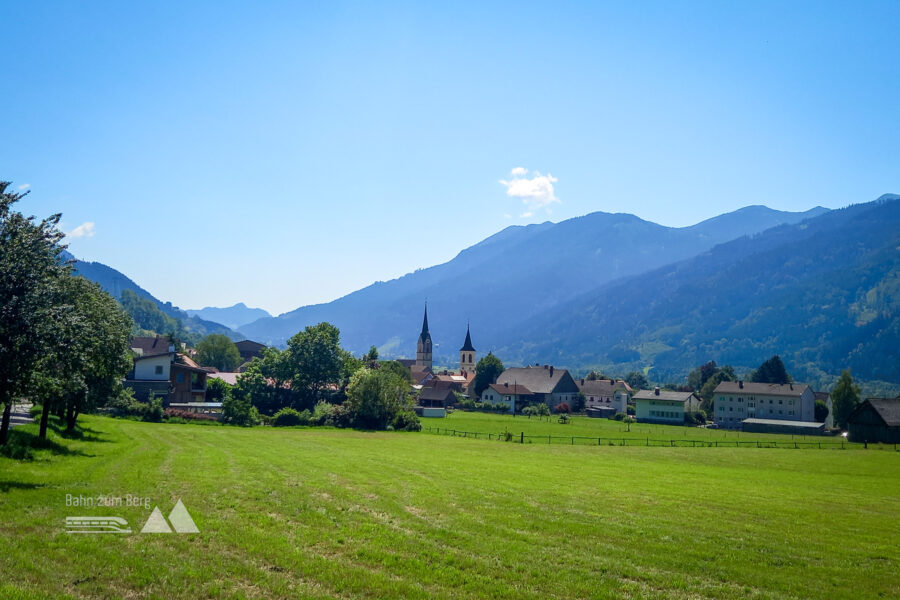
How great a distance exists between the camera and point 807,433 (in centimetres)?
10644

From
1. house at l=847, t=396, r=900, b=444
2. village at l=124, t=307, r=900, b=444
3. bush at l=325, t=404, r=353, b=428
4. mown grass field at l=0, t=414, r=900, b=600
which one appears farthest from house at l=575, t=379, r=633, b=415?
mown grass field at l=0, t=414, r=900, b=600

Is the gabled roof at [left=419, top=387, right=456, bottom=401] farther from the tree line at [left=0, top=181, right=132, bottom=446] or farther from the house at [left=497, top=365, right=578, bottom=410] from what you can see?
the tree line at [left=0, top=181, right=132, bottom=446]

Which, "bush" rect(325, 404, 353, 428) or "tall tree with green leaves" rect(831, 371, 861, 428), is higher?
"tall tree with green leaves" rect(831, 371, 861, 428)

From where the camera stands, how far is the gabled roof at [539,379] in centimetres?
15200

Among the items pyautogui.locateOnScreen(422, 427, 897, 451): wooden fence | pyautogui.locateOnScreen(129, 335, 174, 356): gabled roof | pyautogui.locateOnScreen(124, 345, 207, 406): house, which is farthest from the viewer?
pyautogui.locateOnScreen(129, 335, 174, 356): gabled roof

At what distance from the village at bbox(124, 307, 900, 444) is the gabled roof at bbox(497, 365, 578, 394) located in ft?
0.85

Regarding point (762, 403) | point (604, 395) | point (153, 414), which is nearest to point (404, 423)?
point (153, 414)

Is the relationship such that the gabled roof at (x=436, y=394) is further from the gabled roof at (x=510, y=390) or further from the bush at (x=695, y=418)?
the bush at (x=695, y=418)

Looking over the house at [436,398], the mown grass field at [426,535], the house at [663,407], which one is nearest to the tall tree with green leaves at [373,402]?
the mown grass field at [426,535]

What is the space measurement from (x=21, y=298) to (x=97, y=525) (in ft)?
30.9

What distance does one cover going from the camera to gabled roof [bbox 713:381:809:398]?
12181 cm

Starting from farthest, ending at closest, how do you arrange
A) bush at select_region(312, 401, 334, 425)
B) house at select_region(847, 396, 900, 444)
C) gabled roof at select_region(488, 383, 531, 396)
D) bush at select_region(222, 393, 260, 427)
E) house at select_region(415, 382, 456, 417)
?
gabled roof at select_region(488, 383, 531, 396) → house at select_region(415, 382, 456, 417) → house at select_region(847, 396, 900, 444) → bush at select_region(312, 401, 334, 425) → bush at select_region(222, 393, 260, 427)

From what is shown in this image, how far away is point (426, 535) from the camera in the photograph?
54.5 feet

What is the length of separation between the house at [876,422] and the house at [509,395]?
6769 centimetres
